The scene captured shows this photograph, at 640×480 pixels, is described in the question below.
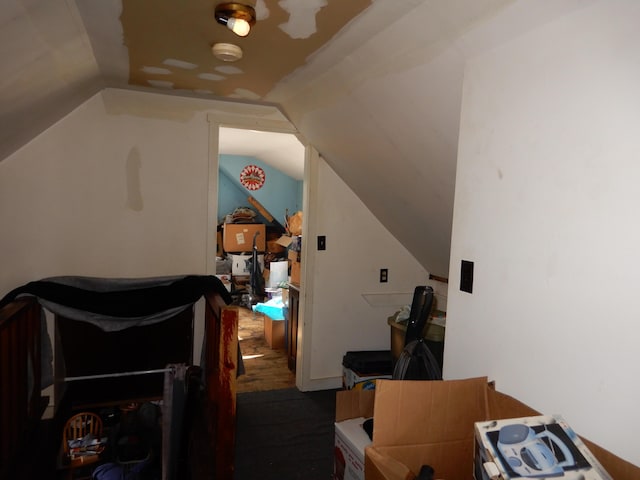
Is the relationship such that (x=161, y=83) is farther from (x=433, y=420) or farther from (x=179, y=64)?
(x=433, y=420)

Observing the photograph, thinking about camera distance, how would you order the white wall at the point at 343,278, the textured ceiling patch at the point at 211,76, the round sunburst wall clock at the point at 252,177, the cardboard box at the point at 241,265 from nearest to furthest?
the textured ceiling patch at the point at 211,76 → the white wall at the point at 343,278 → the cardboard box at the point at 241,265 → the round sunburst wall clock at the point at 252,177

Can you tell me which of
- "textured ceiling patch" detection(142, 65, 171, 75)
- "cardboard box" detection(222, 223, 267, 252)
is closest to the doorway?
"cardboard box" detection(222, 223, 267, 252)

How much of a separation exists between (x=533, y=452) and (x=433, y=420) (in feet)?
0.99

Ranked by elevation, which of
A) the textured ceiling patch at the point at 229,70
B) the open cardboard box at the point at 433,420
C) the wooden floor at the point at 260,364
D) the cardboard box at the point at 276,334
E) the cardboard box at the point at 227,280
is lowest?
the wooden floor at the point at 260,364

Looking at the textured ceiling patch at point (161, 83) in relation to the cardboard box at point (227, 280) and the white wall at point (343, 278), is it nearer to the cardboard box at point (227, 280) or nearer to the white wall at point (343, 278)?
the white wall at point (343, 278)

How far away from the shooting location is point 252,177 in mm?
6375

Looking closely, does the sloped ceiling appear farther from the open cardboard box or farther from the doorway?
the open cardboard box

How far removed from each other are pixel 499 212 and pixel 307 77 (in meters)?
1.42

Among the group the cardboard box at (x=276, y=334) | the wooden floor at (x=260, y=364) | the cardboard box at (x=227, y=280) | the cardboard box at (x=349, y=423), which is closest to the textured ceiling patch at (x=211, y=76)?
the cardboard box at (x=349, y=423)

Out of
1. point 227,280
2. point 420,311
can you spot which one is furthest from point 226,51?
point 227,280

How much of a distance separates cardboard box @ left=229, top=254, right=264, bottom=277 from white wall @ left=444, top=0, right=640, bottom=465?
195 inches

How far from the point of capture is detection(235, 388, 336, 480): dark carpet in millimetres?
2262

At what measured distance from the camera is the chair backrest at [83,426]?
2209mm

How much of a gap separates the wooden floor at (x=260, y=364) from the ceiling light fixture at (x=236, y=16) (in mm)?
2616
